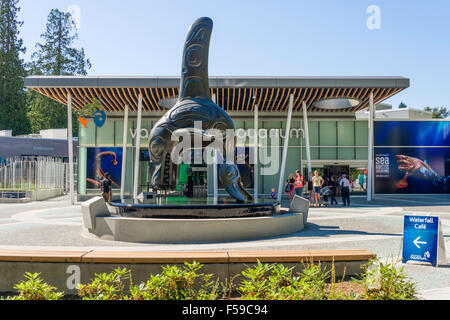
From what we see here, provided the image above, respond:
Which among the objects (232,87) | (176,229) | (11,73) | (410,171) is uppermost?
(11,73)

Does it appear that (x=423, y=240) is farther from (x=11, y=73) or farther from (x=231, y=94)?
(x=11, y=73)

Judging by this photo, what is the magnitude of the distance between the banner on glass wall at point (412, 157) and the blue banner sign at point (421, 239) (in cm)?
2174

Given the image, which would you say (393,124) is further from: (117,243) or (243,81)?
(117,243)

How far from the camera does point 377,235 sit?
9203 millimetres

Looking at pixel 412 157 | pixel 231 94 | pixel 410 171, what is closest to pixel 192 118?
pixel 231 94

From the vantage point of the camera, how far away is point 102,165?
25797 mm

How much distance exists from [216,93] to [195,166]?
712 cm

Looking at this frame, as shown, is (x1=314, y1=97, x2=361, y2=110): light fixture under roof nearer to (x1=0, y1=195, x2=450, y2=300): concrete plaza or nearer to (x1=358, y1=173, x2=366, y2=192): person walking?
(x1=358, y1=173, x2=366, y2=192): person walking

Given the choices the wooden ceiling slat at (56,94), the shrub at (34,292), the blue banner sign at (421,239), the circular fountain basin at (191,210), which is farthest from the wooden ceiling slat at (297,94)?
the shrub at (34,292)

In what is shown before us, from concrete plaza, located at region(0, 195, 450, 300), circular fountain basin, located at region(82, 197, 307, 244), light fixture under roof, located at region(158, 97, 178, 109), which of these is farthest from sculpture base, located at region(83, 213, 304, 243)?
light fixture under roof, located at region(158, 97, 178, 109)

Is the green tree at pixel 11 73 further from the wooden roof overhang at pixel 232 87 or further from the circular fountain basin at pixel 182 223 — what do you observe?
the circular fountain basin at pixel 182 223

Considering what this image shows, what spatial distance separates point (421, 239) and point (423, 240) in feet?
0.12

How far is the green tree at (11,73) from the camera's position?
45.6m
